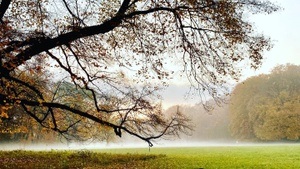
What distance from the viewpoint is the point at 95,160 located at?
79.7 ft

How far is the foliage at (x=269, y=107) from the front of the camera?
56406 mm

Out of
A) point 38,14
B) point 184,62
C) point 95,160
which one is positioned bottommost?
point 95,160

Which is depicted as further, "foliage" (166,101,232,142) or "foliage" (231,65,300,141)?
"foliage" (166,101,232,142)

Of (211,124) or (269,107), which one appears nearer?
(269,107)

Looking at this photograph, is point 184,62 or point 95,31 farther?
point 184,62

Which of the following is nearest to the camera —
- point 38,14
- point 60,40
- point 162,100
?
point 60,40

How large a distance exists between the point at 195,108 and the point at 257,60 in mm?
88442

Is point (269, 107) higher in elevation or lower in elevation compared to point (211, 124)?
lower

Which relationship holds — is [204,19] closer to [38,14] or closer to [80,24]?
[80,24]

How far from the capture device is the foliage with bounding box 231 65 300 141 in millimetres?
56406

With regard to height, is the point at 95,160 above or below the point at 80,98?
below

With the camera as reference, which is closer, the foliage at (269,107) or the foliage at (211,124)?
the foliage at (269,107)

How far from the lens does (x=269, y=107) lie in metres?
58.6

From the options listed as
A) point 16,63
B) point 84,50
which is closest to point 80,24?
point 84,50
